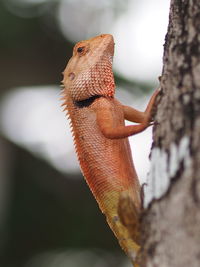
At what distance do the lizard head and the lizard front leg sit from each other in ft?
1.04

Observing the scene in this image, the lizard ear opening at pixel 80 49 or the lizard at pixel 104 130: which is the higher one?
the lizard ear opening at pixel 80 49

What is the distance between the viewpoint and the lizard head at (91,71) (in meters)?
5.10

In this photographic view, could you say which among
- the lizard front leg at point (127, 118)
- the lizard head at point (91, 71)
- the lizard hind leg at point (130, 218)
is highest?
the lizard head at point (91, 71)

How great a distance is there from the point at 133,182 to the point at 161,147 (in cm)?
122

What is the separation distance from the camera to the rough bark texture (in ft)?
9.97

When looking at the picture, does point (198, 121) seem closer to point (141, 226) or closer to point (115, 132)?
point (141, 226)

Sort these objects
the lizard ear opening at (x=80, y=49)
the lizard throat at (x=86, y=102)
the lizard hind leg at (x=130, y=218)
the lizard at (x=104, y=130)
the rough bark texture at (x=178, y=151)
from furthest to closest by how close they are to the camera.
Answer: the lizard ear opening at (x=80, y=49) → the lizard throat at (x=86, y=102) → the lizard at (x=104, y=130) → the lizard hind leg at (x=130, y=218) → the rough bark texture at (x=178, y=151)

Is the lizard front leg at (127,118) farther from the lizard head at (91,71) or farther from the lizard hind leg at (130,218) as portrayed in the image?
the lizard hind leg at (130,218)

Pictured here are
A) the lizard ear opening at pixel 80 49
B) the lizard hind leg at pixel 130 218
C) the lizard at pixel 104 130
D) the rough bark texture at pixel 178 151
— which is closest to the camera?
the rough bark texture at pixel 178 151

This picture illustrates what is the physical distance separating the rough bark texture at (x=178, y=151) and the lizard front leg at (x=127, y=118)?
2.15 ft

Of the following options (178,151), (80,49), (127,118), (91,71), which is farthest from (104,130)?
(178,151)

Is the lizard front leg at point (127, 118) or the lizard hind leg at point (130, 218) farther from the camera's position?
the lizard front leg at point (127, 118)

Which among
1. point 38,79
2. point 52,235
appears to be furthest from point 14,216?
point 38,79

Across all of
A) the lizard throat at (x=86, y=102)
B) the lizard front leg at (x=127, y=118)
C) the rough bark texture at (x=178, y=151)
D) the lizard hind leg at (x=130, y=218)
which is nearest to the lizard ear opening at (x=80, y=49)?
the lizard throat at (x=86, y=102)
